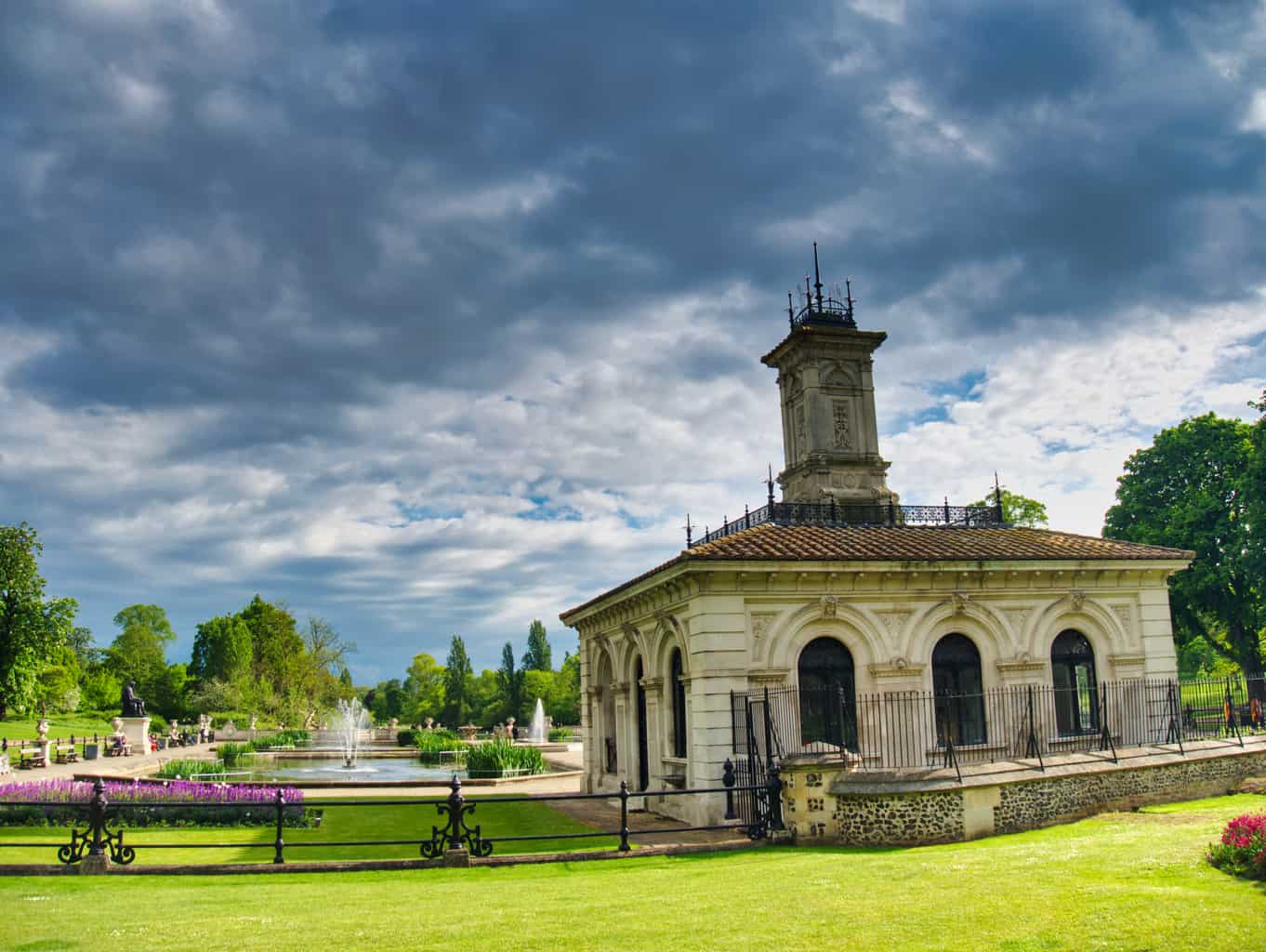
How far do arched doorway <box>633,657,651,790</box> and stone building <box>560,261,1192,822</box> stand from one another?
0.05 meters

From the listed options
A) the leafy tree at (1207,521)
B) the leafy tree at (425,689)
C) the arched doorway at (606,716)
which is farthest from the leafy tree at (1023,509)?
the leafy tree at (425,689)

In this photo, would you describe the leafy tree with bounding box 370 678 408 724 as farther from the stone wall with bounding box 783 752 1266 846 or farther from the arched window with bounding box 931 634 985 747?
the stone wall with bounding box 783 752 1266 846

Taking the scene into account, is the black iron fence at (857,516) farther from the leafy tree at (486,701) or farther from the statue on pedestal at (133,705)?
the leafy tree at (486,701)

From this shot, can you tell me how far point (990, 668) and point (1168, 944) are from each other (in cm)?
1460

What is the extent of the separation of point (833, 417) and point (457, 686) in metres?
64.4

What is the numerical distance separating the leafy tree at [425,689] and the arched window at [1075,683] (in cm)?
7196

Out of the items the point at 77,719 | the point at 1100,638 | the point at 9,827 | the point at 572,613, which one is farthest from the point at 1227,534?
the point at 77,719

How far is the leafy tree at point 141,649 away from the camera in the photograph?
89.2m

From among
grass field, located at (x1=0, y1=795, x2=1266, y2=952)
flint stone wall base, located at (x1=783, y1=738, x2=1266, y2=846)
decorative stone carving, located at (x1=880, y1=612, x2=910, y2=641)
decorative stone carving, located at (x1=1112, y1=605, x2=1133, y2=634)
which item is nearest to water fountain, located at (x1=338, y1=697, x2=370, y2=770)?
decorative stone carving, located at (x1=880, y1=612, x2=910, y2=641)

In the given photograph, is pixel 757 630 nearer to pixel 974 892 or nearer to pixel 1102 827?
pixel 1102 827

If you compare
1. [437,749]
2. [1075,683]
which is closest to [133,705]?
[437,749]

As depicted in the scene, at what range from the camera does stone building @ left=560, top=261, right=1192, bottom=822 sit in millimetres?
19750

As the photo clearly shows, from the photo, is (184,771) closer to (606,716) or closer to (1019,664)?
(606,716)

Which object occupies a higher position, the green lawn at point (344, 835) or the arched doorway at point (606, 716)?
the arched doorway at point (606, 716)
